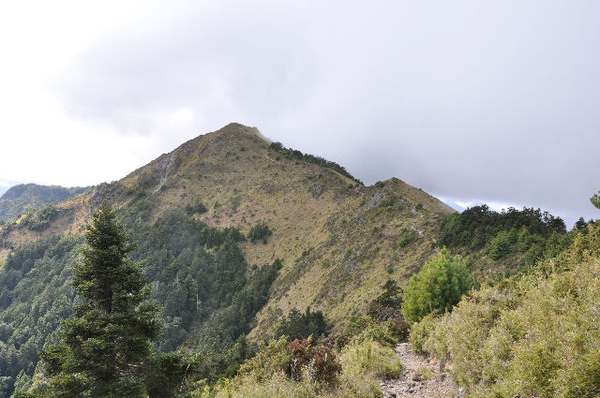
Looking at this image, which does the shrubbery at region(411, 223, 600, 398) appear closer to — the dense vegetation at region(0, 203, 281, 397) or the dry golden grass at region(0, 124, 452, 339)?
the dry golden grass at region(0, 124, 452, 339)

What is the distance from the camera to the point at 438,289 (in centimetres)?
1722

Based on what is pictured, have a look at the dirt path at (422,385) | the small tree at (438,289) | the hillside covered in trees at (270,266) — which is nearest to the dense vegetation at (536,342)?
the hillside covered in trees at (270,266)

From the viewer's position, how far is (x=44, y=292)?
3410 inches

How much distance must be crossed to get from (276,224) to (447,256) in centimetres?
5768

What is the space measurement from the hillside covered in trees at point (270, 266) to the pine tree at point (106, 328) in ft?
1.23

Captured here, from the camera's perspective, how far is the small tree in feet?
56.5

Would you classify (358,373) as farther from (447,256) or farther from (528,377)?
(447,256)

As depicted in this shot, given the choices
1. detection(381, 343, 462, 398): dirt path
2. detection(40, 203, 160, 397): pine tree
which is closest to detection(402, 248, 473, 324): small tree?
detection(381, 343, 462, 398): dirt path

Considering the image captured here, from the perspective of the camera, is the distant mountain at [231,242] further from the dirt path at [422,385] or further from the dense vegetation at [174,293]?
the dirt path at [422,385]

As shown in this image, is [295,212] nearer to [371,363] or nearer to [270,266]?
[270,266]

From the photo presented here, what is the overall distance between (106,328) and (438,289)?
15840mm

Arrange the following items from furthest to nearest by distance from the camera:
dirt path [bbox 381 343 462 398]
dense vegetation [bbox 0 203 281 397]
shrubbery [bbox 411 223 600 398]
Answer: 1. dense vegetation [bbox 0 203 281 397]
2. dirt path [bbox 381 343 462 398]
3. shrubbery [bbox 411 223 600 398]

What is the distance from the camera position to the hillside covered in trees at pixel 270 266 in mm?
10414

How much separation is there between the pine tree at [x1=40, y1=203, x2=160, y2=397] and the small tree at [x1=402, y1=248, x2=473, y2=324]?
13798 millimetres
